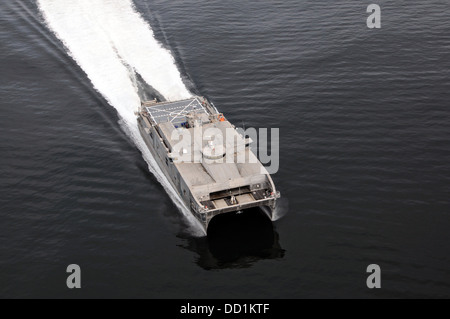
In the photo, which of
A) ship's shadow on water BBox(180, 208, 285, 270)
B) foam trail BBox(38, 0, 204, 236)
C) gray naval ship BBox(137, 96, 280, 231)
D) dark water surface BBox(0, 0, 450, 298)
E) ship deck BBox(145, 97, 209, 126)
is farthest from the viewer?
foam trail BBox(38, 0, 204, 236)

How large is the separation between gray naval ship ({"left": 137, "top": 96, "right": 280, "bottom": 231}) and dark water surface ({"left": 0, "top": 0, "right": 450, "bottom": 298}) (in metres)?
3.83

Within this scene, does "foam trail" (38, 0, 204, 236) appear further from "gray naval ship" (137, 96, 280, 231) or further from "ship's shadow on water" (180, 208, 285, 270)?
"ship's shadow on water" (180, 208, 285, 270)

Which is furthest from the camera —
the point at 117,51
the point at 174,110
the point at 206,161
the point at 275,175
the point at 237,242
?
the point at 117,51

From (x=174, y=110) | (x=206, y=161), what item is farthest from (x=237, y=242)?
(x=174, y=110)

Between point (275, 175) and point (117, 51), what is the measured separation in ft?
186

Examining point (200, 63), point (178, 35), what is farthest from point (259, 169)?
point (178, 35)

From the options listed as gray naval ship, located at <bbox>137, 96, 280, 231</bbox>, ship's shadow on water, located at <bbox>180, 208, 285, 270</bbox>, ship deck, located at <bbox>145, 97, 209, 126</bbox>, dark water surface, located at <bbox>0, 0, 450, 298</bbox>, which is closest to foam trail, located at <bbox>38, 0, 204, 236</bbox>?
dark water surface, located at <bbox>0, 0, 450, 298</bbox>

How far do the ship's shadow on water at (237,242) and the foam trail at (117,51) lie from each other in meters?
18.3

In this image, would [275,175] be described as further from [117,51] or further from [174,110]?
[117,51]

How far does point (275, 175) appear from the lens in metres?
104

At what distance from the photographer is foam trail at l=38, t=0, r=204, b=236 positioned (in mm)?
127438

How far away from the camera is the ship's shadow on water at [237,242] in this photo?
87438mm

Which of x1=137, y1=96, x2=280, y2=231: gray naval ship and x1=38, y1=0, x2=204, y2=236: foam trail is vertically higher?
x1=38, y1=0, x2=204, y2=236: foam trail
